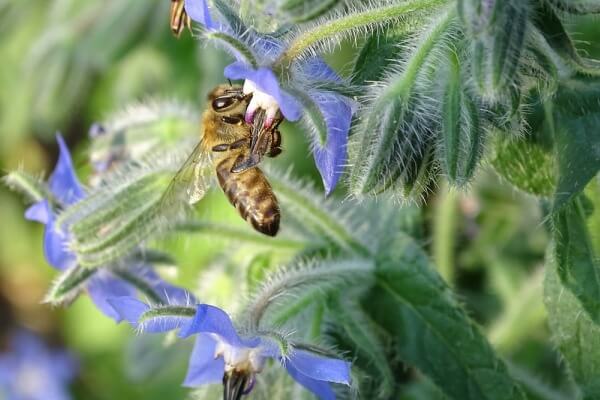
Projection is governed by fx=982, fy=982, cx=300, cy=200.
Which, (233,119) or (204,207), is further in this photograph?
(204,207)

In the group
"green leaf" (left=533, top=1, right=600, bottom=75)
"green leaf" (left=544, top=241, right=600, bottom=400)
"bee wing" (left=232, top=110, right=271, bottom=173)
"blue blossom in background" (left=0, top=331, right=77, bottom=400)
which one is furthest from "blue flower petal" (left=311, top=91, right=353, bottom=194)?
"blue blossom in background" (left=0, top=331, right=77, bottom=400)

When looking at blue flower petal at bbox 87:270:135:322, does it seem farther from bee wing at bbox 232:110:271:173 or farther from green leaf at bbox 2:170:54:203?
bee wing at bbox 232:110:271:173

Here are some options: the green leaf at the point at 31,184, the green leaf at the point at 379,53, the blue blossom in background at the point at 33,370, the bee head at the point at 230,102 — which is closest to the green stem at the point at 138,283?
the green leaf at the point at 31,184

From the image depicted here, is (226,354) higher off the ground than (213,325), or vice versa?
(213,325)

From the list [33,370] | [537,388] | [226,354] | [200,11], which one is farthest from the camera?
[33,370]

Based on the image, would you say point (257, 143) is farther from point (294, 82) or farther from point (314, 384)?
point (314, 384)

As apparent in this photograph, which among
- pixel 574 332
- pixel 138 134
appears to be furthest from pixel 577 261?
pixel 138 134

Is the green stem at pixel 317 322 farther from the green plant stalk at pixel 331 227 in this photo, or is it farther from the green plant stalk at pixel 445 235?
the green plant stalk at pixel 445 235
